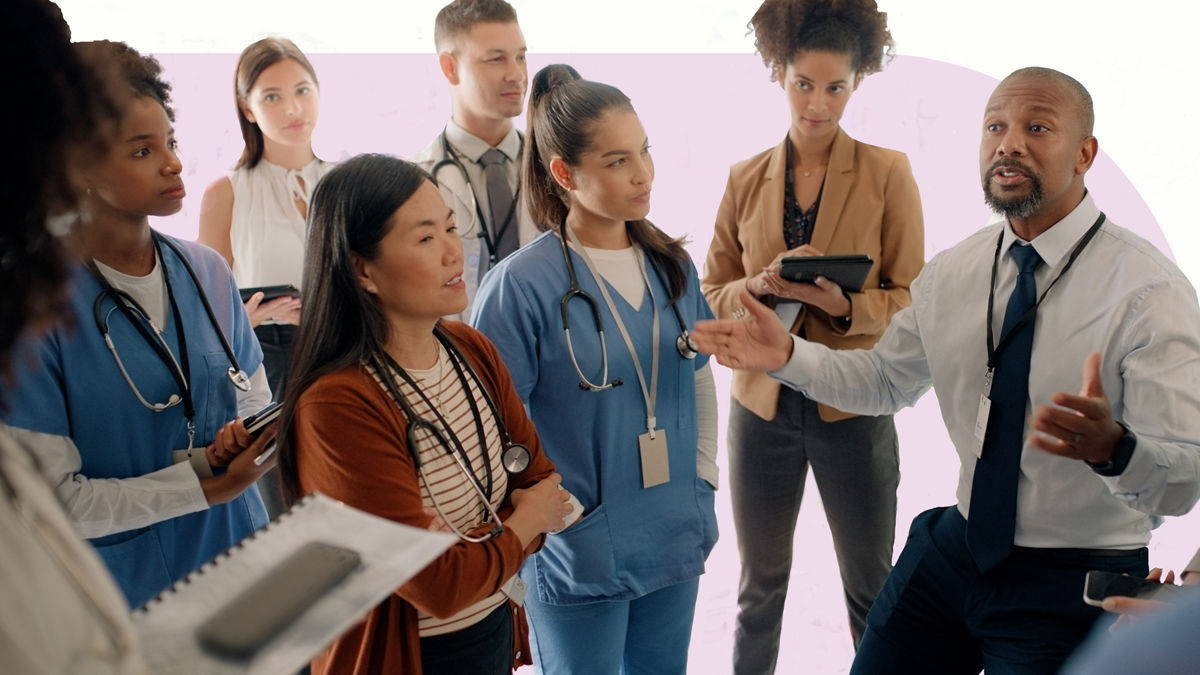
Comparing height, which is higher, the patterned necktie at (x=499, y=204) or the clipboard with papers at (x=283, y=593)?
the patterned necktie at (x=499, y=204)

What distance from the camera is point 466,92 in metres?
3.16

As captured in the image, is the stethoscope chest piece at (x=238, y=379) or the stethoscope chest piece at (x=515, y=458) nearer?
the stethoscope chest piece at (x=515, y=458)

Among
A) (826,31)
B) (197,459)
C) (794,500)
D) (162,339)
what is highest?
(826,31)

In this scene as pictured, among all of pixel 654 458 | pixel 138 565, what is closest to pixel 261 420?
pixel 138 565

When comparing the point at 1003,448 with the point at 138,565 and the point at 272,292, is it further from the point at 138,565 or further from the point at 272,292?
the point at 272,292

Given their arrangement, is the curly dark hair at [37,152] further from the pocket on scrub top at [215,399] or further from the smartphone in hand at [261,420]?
the pocket on scrub top at [215,399]

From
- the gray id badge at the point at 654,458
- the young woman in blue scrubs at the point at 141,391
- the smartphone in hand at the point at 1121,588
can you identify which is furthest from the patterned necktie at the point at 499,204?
the smartphone in hand at the point at 1121,588

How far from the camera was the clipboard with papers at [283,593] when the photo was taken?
90 cm

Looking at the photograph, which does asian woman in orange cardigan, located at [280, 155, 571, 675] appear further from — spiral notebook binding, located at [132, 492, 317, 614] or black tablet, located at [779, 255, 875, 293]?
black tablet, located at [779, 255, 875, 293]

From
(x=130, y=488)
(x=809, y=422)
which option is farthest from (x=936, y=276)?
(x=130, y=488)

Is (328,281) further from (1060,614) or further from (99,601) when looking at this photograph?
(1060,614)

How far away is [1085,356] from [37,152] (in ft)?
5.95

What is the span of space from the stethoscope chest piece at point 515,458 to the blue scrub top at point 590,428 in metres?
0.37

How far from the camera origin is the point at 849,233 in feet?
9.37
